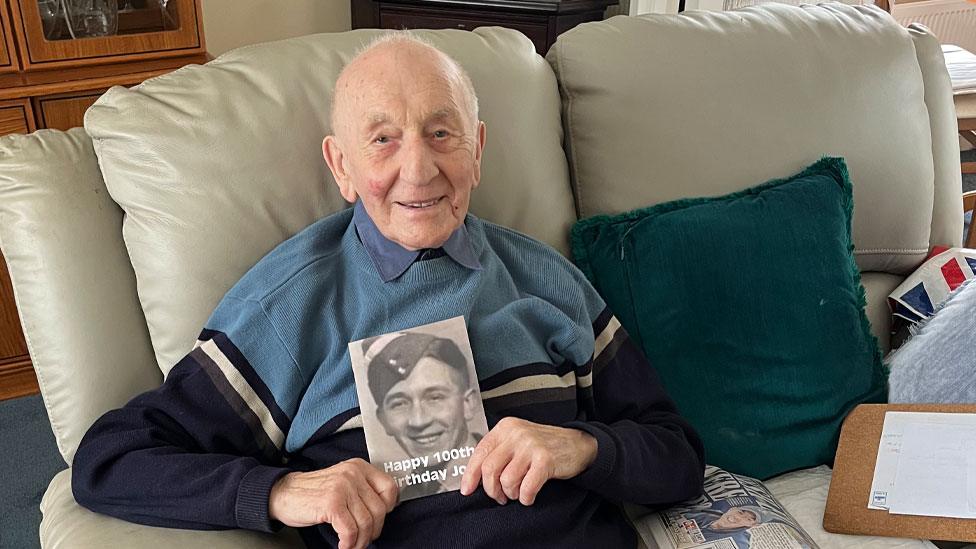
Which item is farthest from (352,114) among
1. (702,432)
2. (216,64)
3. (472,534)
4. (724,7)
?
(724,7)

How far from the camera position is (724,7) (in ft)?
9.57

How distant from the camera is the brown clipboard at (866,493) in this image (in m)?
1.36

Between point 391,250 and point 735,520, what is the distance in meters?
0.60

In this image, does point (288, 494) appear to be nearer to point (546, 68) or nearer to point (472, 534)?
point (472, 534)

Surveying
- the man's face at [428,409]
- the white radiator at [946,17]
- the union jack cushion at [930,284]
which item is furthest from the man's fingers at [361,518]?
the white radiator at [946,17]

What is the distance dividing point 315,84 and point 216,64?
15 centimetres

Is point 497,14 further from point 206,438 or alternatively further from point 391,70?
point 206,438

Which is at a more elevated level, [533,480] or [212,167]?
[212,167]

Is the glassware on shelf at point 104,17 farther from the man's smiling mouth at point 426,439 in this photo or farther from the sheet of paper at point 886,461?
the sheet of paper at point 886,461

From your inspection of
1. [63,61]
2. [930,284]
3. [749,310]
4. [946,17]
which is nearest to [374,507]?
[749,310]

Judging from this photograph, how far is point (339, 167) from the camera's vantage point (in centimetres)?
126

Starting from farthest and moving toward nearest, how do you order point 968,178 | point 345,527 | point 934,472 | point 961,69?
point 968,178 < point 961,69 < point 934,472 < point 345,527

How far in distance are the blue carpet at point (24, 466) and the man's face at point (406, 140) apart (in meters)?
1.29

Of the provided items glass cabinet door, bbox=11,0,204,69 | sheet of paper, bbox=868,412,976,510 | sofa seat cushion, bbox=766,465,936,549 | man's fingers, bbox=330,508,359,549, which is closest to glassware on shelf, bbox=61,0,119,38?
glass cabinet door, bbox=11,0,204,69
